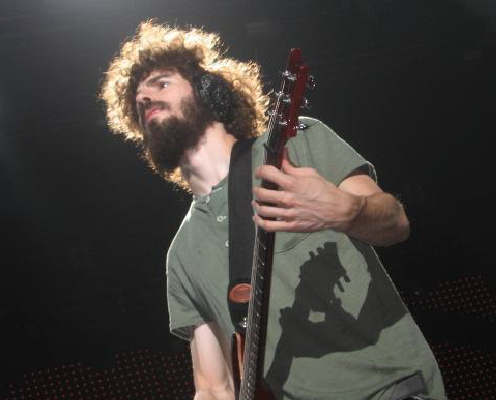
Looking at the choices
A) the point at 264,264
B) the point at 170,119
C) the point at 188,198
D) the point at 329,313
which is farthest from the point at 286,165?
the point at 188,198

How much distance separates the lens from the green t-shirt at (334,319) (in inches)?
61.4

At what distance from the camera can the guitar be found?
136 cm

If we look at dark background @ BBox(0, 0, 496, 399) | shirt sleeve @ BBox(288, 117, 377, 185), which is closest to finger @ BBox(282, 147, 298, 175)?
shirt sleeve @ BBox(288, 117, 377, 185)

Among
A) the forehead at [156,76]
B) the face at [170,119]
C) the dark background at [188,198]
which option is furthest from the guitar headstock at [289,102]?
the dark background at [188,198]

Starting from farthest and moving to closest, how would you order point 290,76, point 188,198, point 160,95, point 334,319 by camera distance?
point 188,198 < point 160,95 < point 334,319 < point 290,76

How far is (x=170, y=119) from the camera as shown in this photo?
2201 millimetres

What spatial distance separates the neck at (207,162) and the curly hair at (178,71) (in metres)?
0.15

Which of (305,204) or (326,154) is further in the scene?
(326,154)

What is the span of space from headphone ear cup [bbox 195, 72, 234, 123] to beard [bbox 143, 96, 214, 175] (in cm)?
11

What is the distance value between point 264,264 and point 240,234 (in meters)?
0.38

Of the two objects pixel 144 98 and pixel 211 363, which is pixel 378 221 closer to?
pixel 211 363

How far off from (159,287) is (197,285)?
2.45 m

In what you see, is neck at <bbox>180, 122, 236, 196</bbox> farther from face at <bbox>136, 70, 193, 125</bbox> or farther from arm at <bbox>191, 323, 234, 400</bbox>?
arm at <bbox>191, 323, 234, 400</bbox>

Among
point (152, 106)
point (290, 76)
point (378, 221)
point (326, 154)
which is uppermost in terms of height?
point (152, 106)
